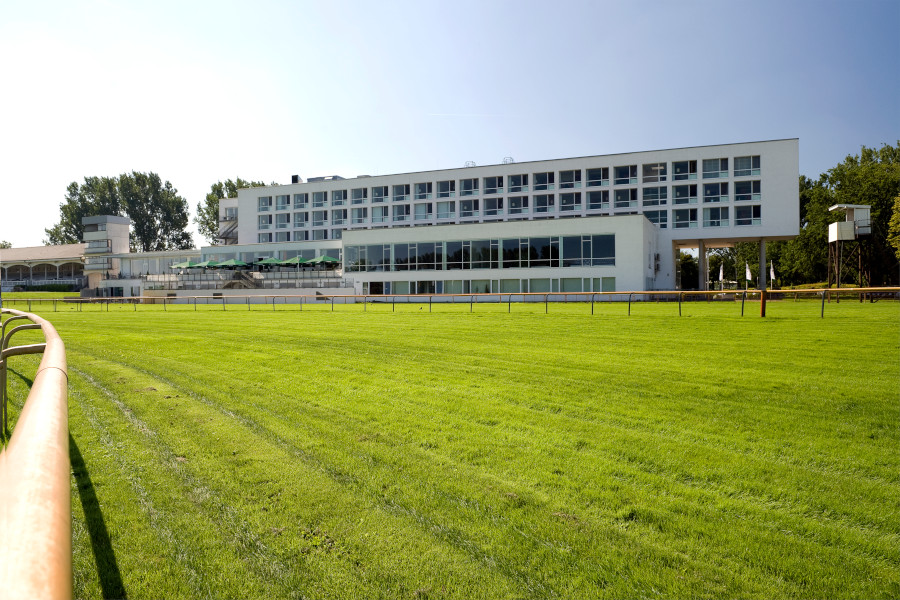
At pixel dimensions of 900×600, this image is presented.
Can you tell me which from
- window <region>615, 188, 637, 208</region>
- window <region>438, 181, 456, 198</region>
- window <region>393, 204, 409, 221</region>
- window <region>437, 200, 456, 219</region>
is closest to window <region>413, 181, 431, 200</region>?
window <region>438, 181, 456, 198</region>

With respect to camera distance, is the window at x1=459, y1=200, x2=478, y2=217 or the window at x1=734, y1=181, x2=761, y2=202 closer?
the window at x1=734, y1=181, x2=761, y2=202

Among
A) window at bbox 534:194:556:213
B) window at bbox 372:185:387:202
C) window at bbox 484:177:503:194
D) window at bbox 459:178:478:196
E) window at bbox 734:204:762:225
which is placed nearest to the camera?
window at bbox 734:204:762:225

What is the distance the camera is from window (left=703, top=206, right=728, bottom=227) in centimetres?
5772

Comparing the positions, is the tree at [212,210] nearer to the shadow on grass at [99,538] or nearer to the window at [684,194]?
the window at [684,194]

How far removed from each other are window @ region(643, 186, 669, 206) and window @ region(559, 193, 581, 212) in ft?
23.5

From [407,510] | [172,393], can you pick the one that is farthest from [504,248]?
[407,510]

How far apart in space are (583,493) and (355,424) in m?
3.00

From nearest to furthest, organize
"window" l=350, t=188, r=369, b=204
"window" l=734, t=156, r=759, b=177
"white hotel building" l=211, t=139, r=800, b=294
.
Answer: "white hotel building" l=211, t=139, r=800, b=294 < "window" l=734, t=156, r=759, b=177 < "window" l=350, t=188, r=369, b=204

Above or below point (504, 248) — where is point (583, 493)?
below

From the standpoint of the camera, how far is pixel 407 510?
14.4ft

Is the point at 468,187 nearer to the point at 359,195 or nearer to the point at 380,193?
the point at 380,193

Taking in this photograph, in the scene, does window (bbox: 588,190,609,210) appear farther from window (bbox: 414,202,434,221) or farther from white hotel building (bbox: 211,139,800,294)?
window (bbox: 414,202,434,221)

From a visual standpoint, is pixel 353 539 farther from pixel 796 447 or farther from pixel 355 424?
pixel 796 447

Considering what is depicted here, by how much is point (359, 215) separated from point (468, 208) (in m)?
15.1
